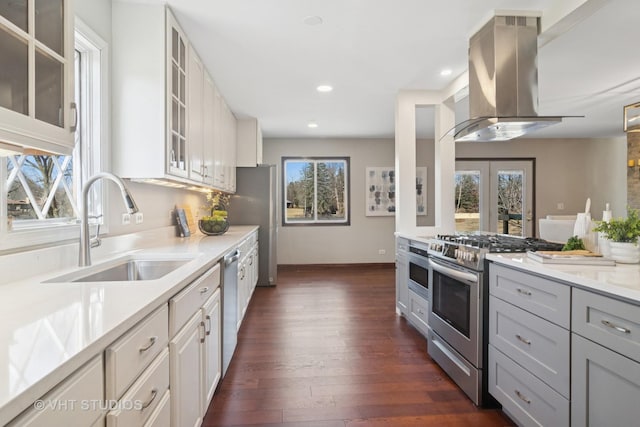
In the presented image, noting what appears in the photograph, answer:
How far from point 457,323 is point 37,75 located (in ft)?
8.13

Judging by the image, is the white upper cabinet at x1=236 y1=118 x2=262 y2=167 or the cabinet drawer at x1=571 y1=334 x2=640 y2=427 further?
the white upper cabinet at x1=236 y1=118 x2=262 y2=167

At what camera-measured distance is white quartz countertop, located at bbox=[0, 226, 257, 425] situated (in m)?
0.63

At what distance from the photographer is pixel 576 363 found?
Answer: 57.0 inches

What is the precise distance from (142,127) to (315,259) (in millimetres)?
4825

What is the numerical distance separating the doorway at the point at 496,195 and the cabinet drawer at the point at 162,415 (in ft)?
20.9

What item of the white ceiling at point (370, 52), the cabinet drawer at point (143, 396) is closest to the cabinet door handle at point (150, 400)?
the cabinet drawer at point (143, 396)

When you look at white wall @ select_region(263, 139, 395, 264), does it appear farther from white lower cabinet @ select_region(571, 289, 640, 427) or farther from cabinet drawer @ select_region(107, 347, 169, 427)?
cabinet drawer @ select_region(107, 347, 169, 427)

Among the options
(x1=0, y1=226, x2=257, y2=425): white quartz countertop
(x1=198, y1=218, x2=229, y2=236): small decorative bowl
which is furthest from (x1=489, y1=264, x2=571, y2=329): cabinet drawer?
(x1=198, y1=218, x2=229, y2=236): small decorative bowl

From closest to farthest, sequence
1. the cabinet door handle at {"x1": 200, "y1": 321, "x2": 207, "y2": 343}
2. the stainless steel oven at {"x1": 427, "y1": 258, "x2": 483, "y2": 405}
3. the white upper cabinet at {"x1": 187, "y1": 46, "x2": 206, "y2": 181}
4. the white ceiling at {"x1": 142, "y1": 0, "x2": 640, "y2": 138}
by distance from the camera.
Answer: the cabinet door handle at {"x1": 200, "y1": 321, "x2": 207, "y2": 343} < the stainless steel oven at {"x1": 427, "y1": 258, "x2": 483, "y2": 405} < the white ceiling at {"x1": 142, "y1": 0, "x2": 640, "y2": 138} < the white upper cabinet at {"x1": 187, "y1": 46, "x2": 206, "y2": 181}

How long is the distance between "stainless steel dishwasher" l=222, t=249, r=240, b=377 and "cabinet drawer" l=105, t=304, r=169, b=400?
1.08m

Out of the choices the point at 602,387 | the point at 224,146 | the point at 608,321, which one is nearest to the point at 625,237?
the point at 608,321

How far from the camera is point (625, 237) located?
5.54 ft

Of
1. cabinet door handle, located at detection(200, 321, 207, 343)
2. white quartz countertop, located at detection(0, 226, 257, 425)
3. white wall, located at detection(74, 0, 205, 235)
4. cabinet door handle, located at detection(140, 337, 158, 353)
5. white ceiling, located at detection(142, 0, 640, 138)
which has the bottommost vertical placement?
cabinet door handle, located at detection(200, 321, 207, 343)

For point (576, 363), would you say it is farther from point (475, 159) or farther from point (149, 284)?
point (475, 159)
